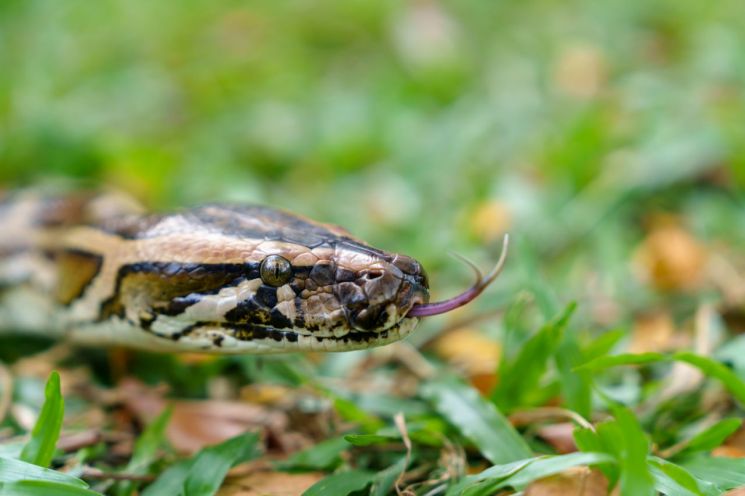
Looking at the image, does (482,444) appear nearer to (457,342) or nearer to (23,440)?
(457,342)

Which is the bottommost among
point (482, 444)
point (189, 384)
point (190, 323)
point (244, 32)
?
point (189, 384)

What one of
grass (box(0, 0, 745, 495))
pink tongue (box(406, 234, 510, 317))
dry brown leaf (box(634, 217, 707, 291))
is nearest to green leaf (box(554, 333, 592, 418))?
grass (box(0, 0, 745, 495))

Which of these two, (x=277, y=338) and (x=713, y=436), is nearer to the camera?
(x=713, y=436)

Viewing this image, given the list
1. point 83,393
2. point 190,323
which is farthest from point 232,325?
point 83,393

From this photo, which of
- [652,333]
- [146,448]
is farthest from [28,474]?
[652,333]

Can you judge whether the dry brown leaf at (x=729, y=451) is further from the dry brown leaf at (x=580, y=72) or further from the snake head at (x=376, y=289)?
the dry brown leaf at (x=580, y=72)

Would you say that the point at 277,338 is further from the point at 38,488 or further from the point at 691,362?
the point at 691,362

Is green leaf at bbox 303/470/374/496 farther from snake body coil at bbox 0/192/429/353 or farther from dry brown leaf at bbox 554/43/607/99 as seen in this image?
dry brown leaf at bbox 554/43/607/99
